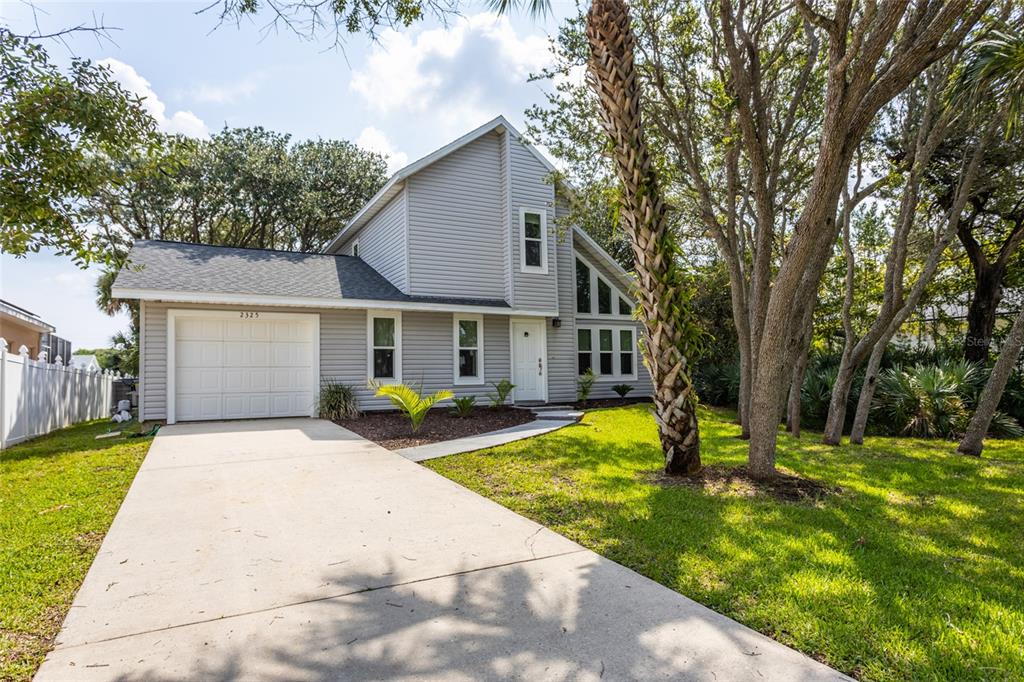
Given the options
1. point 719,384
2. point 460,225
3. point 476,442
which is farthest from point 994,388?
point 460,225

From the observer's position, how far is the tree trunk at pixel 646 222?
17.9 feet

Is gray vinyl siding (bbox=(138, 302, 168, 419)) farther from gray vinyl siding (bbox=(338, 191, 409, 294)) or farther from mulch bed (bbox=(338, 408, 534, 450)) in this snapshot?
gray vinyl siding (bbox=(338, 191, 409, 294))

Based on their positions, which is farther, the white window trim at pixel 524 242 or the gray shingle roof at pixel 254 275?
the white window trim at pixel 524 242

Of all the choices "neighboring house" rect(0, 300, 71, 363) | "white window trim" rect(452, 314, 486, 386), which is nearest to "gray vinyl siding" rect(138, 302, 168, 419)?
"white window trim" rect(452, 314, 486, 386)

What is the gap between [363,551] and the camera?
12.2 feet

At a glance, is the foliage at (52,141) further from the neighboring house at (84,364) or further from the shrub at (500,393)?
the neighboring house at (84,364)

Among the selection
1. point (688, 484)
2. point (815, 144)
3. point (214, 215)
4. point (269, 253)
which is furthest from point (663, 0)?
point (214, 215)

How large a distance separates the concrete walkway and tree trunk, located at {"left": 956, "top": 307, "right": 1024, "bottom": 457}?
6.02 m

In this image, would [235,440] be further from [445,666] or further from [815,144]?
[815,144]

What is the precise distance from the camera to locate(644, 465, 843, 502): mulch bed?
5.04 meters

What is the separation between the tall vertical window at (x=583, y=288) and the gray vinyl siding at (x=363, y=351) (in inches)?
111

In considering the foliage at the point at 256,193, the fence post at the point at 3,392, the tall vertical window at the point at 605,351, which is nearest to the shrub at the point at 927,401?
the tall vertical window at the point at 605,351

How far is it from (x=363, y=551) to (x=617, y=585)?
1.74 meters

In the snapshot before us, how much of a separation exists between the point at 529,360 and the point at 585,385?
174 cm
